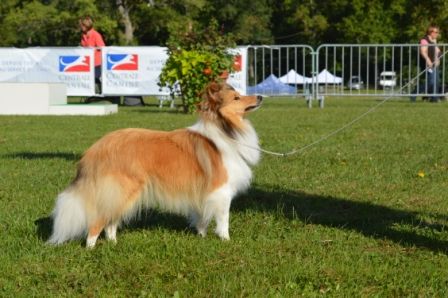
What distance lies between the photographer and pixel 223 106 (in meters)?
4.89

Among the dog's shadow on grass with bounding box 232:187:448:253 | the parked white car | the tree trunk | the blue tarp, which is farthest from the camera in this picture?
the tree trunk

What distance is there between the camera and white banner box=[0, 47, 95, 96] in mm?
20578

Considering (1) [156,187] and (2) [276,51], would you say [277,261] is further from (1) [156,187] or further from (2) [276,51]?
(2) [276,51]

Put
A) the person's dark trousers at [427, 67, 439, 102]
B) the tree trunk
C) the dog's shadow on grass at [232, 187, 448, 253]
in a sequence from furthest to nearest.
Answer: the tree trunk < the person's dark trousers at [427, 67, 439, 102] < the dog's shadow on grass at [232, 187, 448, 253]

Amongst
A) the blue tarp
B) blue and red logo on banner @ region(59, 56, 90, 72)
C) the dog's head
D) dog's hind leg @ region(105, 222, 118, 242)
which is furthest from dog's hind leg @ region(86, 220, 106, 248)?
the blue tarp

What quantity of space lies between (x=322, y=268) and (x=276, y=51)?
2149 centimetres

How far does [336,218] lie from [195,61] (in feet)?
31.9

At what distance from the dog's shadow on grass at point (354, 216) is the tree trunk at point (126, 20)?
36805mm

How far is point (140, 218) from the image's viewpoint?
18.4 ft

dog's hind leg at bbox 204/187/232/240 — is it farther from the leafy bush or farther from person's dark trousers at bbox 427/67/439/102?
person's dark trousers at bbox 427/67/439/102

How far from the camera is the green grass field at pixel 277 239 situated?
12.6ft

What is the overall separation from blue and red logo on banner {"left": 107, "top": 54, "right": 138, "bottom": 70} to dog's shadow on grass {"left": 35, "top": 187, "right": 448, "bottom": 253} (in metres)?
14.7

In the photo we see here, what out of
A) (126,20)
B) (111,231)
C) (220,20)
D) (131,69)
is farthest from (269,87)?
(220,20)

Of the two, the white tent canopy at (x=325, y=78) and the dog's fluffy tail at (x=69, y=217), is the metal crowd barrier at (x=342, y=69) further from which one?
the dog's fluffy tail at (x=69, y=217)
